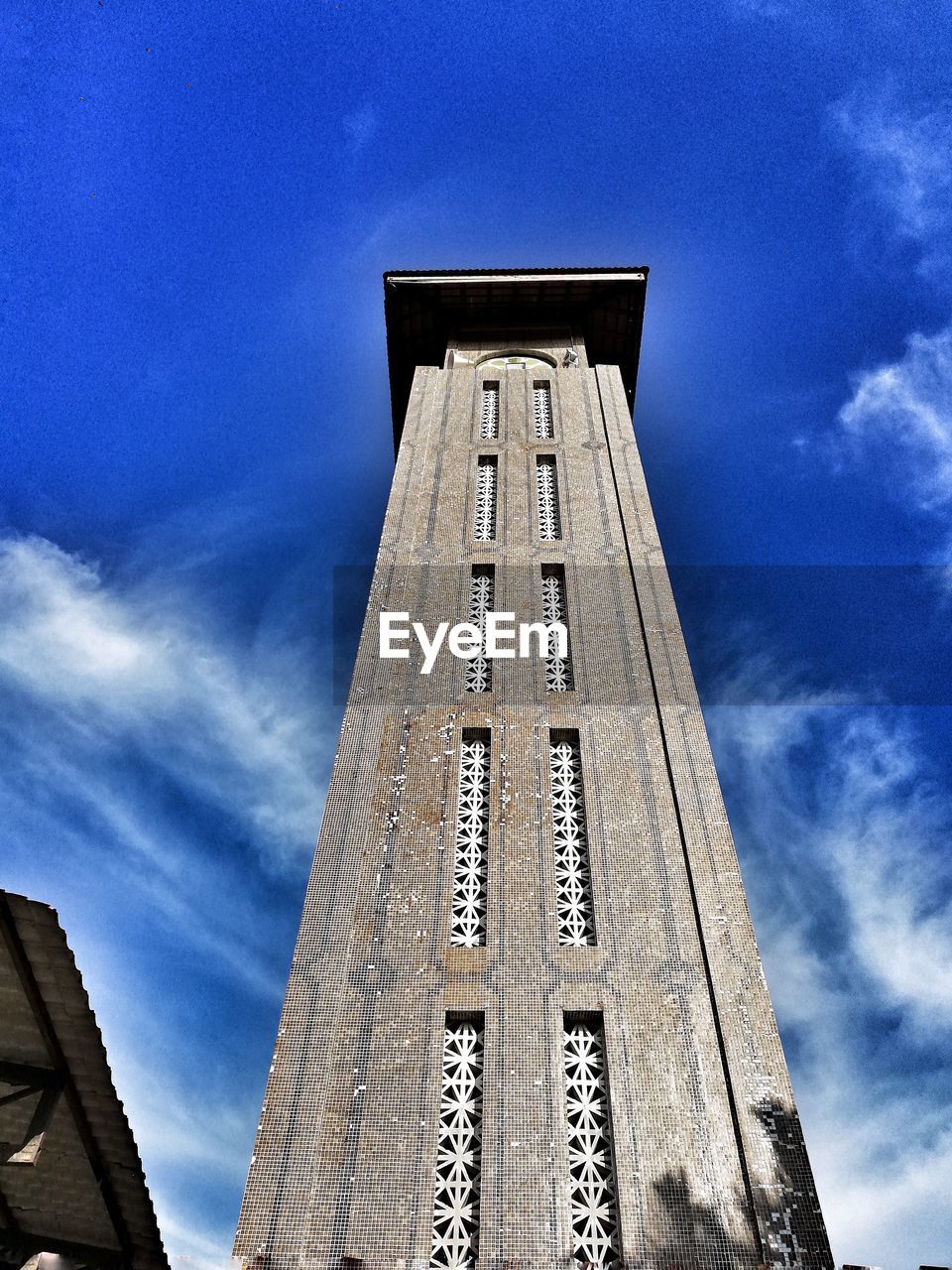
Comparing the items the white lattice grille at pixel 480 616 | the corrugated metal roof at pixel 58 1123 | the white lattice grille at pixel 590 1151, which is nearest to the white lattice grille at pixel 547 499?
the white lattice grille at pixel 480 616

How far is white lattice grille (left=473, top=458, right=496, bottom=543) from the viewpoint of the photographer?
18.1 metres

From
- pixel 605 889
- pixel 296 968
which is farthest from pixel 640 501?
pixel 296 968

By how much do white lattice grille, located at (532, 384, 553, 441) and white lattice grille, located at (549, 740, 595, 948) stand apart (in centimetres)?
1064

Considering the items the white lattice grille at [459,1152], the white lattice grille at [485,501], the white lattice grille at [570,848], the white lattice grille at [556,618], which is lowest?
the white lattice grille at [459,1152]

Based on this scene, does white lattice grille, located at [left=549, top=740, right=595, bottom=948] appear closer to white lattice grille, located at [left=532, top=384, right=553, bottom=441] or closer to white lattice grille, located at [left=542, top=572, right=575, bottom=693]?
white lattice grille, located at [left=542, top=572, right=575, bottom=693]

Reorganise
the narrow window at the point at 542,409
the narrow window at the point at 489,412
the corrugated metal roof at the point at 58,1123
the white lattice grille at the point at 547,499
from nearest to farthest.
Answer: the corrugated metal roof at the point at 58,1123 < the white lattice grille at the point at 547,499 < the narrow window at the point at 542,409 < the narrow window at the point at 489,412

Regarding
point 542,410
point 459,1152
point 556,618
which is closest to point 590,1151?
point 459,1152

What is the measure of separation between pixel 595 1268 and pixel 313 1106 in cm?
314

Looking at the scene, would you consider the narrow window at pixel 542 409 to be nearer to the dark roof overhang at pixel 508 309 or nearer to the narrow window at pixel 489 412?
the narrow window at pixel 489 412

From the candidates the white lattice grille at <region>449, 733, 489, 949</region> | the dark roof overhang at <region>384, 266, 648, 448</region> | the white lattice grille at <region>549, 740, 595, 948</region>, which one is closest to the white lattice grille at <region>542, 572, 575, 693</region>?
the white lattice grille at <region>549, 740, 595, 948</region>

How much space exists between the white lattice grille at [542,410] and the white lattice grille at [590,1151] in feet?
49.2

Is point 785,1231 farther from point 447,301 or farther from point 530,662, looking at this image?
point 447,301

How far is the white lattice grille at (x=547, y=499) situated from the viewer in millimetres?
18031

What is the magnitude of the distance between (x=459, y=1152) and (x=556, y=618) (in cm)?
911
